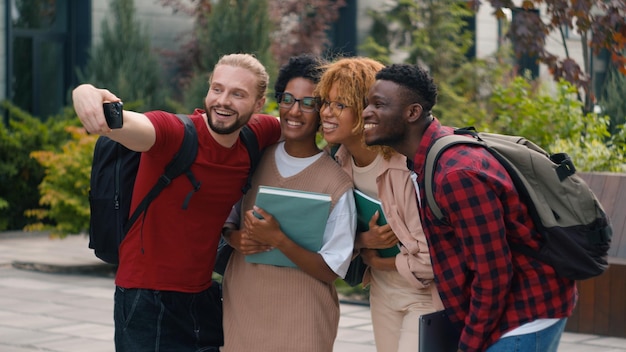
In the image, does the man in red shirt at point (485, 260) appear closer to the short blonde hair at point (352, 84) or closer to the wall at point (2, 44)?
the short blonde hair at point (352, 84)

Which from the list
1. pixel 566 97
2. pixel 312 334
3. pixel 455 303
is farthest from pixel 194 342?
pixel 566 97

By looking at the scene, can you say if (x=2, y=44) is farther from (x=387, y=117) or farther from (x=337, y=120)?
(x=387, y=117)

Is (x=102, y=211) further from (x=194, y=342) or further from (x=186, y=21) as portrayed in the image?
(x=186, y=21)

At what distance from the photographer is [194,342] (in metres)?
4.18

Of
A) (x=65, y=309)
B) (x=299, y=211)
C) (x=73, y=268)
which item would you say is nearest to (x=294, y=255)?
(x=299, y=211)

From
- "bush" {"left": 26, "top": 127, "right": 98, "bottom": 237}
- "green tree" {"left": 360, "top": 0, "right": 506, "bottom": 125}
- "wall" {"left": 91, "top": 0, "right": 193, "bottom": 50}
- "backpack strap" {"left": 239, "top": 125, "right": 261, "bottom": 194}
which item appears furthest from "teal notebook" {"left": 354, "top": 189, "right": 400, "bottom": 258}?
"green tree" {"left": 360, "top": 0, "right": 506, "bottom": 125}

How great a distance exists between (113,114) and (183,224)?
660 millimetres

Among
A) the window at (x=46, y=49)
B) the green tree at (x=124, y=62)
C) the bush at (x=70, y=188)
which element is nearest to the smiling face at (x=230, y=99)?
the bush at (x=70, y=188)

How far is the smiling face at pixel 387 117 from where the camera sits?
3.40 m

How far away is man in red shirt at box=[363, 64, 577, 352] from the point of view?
3070 mm

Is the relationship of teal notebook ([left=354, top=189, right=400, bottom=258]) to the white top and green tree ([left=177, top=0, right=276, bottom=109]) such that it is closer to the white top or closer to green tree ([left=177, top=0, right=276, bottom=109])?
the white top

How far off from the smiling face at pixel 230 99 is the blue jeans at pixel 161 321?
66 cm

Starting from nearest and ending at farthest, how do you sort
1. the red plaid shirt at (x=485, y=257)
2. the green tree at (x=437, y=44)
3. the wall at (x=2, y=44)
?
the red plaid shirt at (x=485, y=257), the wall at (x=2, y=44), the green tree at (x=437, y=44)

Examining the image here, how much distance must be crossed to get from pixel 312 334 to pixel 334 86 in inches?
35.8
